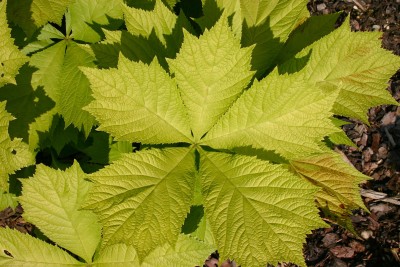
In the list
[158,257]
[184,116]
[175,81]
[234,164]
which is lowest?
[158,257]

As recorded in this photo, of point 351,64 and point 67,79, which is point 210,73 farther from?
point 67,79

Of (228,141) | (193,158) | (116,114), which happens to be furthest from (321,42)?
(116,114)

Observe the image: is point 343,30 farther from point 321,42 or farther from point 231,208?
point 231,208

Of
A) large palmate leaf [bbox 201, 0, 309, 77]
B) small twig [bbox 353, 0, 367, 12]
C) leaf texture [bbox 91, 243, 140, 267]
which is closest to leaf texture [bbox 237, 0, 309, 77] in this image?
large palmate leaf [bbox 201, 0, 309, 77]

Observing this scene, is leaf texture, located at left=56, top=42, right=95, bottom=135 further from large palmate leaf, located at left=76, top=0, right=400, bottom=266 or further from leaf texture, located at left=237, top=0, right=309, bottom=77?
leaf texture, located at left=237, top=0, right=309, bottom=77

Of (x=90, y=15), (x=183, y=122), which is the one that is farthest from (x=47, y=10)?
(x=183, y=122)

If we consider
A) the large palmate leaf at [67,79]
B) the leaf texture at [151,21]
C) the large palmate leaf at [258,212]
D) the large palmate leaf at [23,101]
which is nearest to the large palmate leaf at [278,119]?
the large palmate leaf at [258,212]

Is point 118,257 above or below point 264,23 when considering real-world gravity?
below
